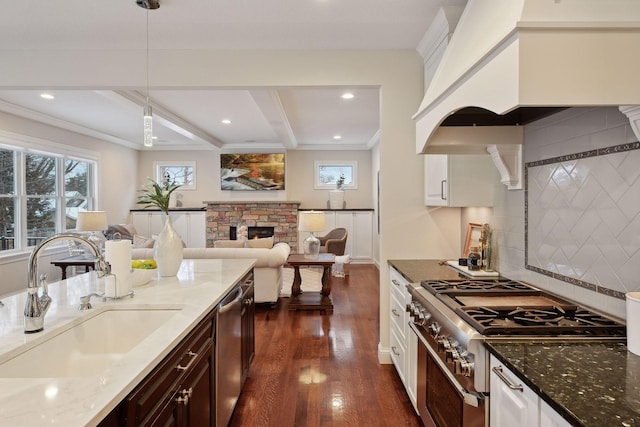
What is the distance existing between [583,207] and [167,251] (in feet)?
7.39

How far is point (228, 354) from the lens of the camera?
7.09ft

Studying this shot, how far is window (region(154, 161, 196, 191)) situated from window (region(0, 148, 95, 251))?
5.80 ft

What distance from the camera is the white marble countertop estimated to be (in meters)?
0.84

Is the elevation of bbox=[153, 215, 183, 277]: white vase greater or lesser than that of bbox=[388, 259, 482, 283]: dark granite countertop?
greater

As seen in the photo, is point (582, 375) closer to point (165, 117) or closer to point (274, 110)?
point (274, 110)

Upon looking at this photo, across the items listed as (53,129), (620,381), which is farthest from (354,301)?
(53,129)

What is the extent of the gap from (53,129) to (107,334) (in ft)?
18.9

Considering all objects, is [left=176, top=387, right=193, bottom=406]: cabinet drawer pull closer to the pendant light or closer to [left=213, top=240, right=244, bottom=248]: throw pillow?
the pendant light

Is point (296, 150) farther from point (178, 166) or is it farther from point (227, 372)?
point (227, 372)

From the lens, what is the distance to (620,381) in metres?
1.00

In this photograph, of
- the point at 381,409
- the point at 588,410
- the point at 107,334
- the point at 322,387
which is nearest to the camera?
the point at 588,410

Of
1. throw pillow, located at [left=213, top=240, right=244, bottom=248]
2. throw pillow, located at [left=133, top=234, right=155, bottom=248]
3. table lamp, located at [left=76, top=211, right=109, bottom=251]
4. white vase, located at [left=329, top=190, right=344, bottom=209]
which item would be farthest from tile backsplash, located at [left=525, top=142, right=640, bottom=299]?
white vase, located at [left=329, top=190, right=344, bottom=209]

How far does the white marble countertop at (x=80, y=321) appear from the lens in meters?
0.84

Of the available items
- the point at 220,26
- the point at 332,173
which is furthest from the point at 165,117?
the point at 332,173
